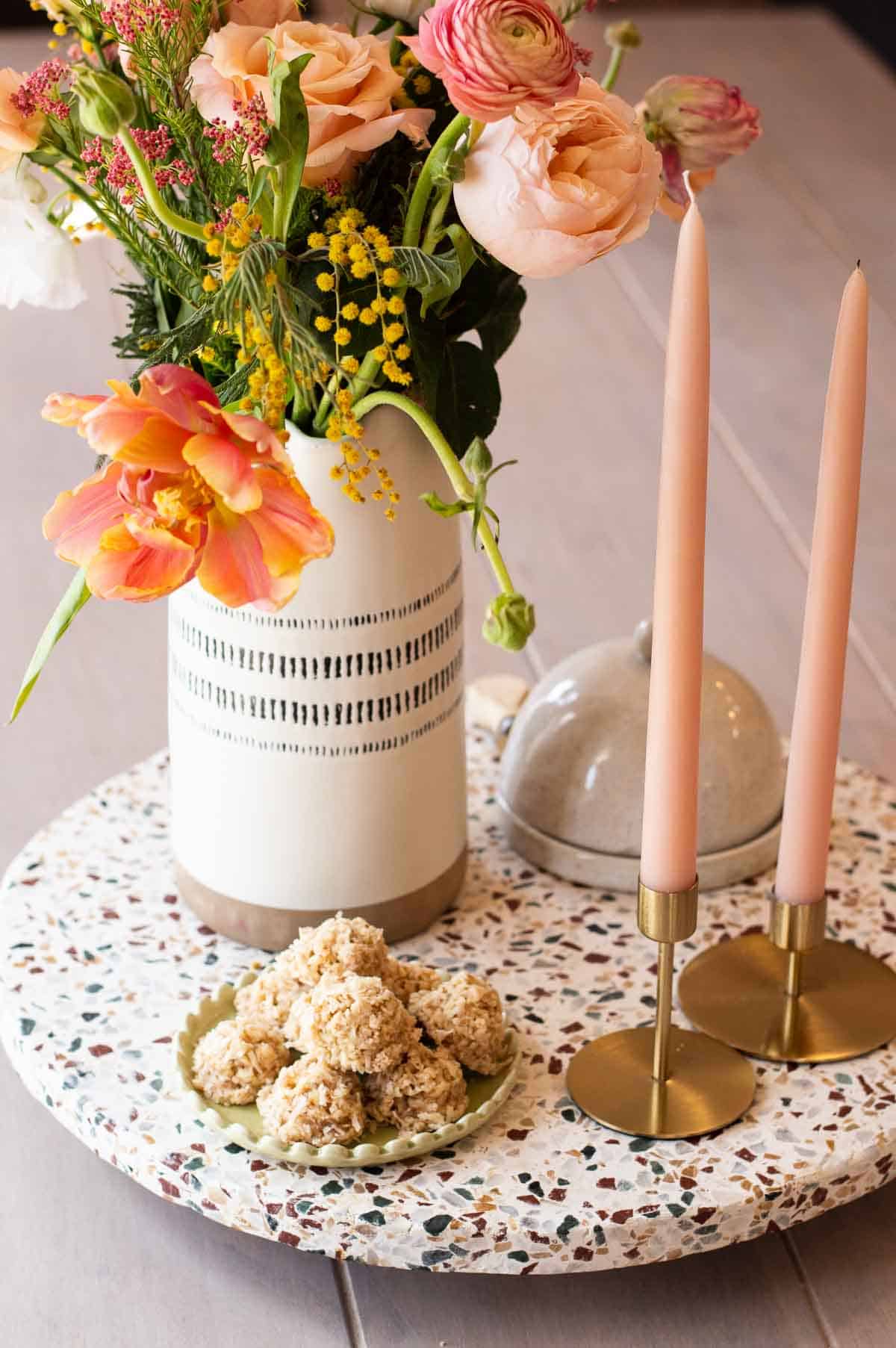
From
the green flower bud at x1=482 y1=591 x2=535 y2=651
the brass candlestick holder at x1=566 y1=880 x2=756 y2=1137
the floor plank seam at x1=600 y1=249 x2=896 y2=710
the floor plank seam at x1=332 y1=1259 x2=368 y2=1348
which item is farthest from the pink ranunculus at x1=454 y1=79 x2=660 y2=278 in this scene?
the floor plank seam at x1=600 y1=249 x2=896 y2=710

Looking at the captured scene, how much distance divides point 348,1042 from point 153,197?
0.96ft

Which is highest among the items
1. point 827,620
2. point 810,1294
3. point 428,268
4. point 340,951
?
point 428,268

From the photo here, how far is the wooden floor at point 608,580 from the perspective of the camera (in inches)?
25.1

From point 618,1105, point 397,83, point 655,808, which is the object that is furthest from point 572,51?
point 618,1105

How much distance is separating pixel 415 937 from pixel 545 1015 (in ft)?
0.27

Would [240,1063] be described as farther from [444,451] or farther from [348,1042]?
[444,451]

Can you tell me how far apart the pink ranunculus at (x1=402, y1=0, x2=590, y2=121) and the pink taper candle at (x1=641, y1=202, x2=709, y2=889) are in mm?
62

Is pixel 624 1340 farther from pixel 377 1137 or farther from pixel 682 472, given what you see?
pixel 682 472

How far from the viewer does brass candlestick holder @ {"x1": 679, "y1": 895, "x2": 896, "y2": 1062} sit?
68 centimetres

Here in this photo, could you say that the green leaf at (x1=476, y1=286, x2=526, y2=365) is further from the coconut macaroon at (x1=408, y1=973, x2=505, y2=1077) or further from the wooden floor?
the wooden floor

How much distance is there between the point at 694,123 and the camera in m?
0.67

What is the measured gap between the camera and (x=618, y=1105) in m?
0.66

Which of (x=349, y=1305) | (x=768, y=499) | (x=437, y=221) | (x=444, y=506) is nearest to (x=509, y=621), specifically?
(x=444, y=506)

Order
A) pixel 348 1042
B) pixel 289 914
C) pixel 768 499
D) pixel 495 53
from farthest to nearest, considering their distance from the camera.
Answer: pixel 768 499 < pixel 289 914 < pixel 348 1042 < pixel 495 53
